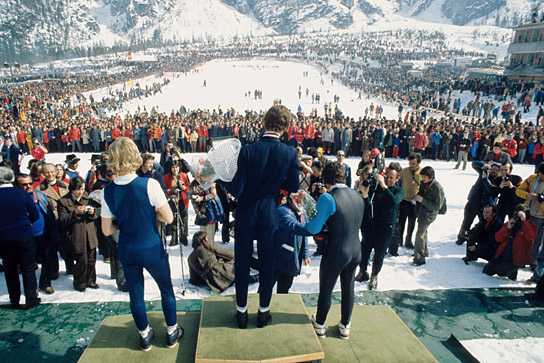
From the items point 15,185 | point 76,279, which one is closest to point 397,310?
point 76,279

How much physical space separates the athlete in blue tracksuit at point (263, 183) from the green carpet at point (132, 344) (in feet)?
2.97

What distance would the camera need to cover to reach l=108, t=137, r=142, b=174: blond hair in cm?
229

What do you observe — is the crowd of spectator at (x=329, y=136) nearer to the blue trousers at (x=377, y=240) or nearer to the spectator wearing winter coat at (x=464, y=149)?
the spectator wearing winter coat at (x=464, y=149)

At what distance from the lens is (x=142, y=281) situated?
258cm

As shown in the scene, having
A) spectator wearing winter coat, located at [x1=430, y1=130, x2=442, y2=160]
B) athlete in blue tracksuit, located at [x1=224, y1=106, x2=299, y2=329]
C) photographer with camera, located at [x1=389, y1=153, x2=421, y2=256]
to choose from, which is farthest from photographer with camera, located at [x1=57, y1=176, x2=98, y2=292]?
spectator wearing winter coat, located at [x1=430, y1=130, x2=442, y2=160]

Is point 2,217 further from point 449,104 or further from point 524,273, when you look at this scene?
point 449,104

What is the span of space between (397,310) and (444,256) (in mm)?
2095

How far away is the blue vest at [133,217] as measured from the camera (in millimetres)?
2348

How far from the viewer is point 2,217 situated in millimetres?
3508

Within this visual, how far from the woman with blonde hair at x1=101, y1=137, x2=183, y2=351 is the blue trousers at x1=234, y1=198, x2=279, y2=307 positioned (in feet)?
1.82

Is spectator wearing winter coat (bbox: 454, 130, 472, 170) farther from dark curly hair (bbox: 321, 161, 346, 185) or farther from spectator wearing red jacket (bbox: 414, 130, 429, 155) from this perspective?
dark curly hair (bbox: 321, 161, 346, 185)

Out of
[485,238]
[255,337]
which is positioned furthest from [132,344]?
[485,238]

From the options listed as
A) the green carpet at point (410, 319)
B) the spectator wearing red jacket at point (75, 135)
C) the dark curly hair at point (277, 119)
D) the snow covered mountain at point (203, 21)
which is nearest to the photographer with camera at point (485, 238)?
the green carpet at point (410, 319)

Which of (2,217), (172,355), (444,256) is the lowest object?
(444,256)
